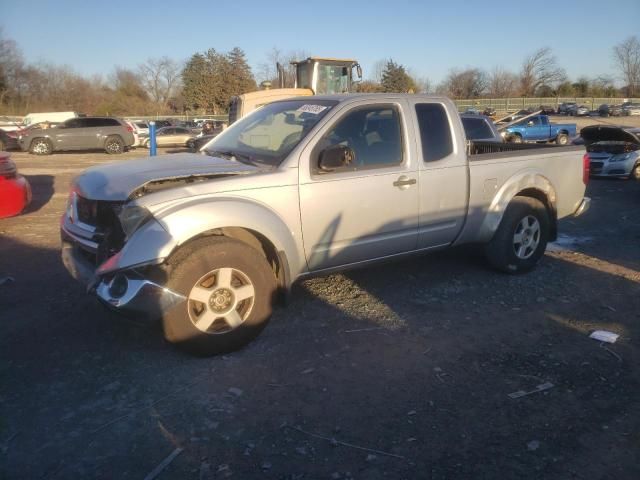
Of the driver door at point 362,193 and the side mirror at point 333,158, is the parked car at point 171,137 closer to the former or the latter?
the driver door at point 362,193

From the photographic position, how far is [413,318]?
447cm

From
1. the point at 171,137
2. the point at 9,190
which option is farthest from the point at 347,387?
the point at 171,137

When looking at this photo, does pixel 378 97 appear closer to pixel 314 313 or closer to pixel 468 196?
pixel 468 196

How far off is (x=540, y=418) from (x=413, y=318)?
1.57 metres

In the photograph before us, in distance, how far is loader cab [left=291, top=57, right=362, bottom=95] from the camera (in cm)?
1403

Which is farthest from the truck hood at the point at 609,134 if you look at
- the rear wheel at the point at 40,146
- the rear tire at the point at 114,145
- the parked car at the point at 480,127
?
the rear wheel at the point at 40,146

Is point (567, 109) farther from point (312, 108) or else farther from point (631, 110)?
point (312, 108)

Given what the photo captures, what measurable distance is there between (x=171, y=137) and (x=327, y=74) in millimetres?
15371

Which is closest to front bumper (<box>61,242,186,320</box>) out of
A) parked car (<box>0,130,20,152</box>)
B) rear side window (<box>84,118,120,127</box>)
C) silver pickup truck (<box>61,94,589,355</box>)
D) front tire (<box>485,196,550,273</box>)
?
silver pickup truck (<box>61,94,589,355</box>)

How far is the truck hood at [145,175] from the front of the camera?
3627 millimetres

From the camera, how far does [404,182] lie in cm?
446

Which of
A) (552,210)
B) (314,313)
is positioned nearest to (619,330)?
(552,210)

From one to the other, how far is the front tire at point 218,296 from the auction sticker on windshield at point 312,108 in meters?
1.41

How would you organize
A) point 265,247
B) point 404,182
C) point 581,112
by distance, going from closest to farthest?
point 265,247
point 404,182
point 581,112
